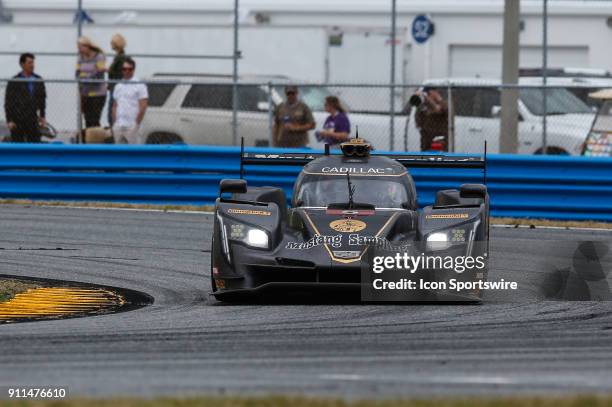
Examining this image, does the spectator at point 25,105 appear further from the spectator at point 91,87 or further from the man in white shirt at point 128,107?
the man in white shirt at point 128,107

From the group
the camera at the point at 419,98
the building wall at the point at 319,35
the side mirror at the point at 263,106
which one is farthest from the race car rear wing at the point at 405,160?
the building wall at the point at 319,35

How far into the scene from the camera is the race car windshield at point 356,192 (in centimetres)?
1168

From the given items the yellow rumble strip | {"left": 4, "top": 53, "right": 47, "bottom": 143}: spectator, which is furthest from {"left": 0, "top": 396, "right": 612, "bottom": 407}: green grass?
{"left": 4, "top": 53, "right": 47, "bottom": 143}: spectator

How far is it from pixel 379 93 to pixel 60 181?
10.2m

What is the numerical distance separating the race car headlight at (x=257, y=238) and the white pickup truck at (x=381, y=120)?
9304mm

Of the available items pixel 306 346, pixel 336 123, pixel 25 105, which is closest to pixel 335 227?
pixel 306 346

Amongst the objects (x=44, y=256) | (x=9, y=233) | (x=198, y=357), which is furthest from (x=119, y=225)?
(x=198, y=357)

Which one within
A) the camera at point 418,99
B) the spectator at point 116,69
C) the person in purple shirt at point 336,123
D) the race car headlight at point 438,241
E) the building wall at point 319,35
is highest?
the building wall at point 319,35

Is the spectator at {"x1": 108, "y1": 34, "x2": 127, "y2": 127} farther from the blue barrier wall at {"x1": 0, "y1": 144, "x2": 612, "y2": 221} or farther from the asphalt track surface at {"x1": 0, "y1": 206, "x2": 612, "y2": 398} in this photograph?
the asphalt track surface at {"x1": 0, "y1": 206, "x2": 612, "y2": 398}

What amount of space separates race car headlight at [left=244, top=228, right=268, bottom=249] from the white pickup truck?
9.30 metres

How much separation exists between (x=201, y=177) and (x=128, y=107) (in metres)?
2.06

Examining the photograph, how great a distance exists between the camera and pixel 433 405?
21.8 feet

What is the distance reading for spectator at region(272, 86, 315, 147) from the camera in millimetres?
19250

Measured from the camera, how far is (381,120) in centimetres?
2108
